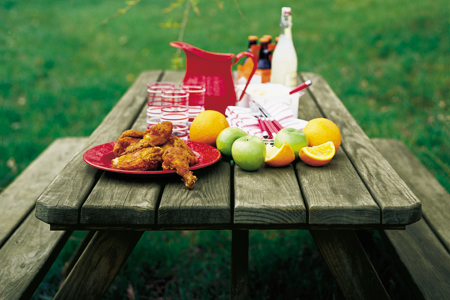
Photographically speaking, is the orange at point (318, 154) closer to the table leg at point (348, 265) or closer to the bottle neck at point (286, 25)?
the table leg at point (348, 265)

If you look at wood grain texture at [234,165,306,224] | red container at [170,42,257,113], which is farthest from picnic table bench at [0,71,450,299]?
red container at [170,42,257,113]

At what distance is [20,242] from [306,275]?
1312 mm

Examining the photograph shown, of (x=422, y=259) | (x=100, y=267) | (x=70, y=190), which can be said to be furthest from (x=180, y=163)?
(x=422, y=259)

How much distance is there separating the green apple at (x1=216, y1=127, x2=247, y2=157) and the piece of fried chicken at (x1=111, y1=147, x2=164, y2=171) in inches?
9.1

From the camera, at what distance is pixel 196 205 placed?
1123 millimetres

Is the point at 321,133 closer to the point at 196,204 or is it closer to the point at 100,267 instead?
the point at 196,204

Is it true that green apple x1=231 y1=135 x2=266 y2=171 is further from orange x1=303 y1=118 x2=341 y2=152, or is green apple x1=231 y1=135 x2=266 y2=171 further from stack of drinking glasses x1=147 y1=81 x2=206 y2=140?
stack of drinking glasses x1=147 y1=81 x2=206 y2=140

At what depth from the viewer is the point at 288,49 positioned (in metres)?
2.04

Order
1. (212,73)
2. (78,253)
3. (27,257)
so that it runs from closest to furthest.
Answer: (27,257), (212,73), (78,253)

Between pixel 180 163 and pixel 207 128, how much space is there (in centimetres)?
32

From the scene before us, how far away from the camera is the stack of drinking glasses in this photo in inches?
62.9

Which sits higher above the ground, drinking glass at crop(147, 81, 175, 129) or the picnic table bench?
drinking glass at crop(147, 81, 175, 129)

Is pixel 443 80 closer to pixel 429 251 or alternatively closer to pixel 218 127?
pixel 429 251

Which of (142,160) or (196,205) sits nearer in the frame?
(196,205)
